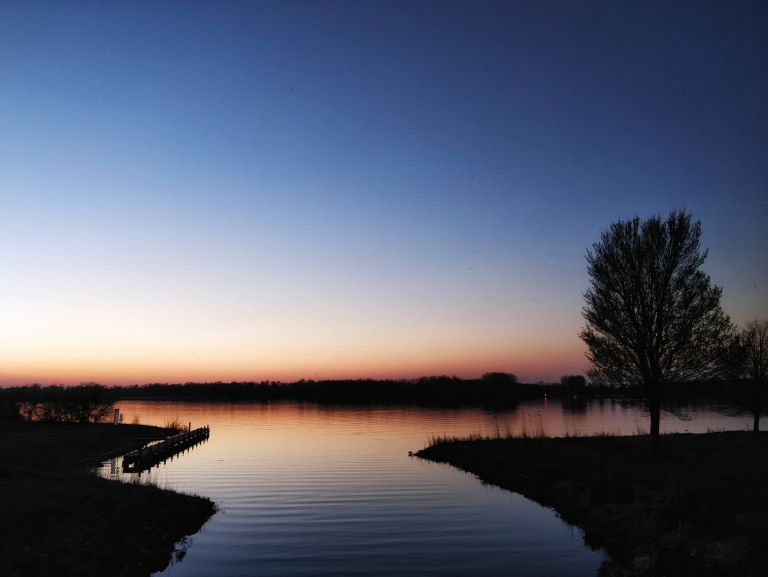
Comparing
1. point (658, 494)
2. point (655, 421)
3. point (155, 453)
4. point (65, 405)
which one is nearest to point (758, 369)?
point (655, 421)

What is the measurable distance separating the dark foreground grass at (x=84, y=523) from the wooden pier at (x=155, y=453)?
442 inches

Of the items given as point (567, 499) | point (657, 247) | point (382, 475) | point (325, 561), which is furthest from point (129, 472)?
point (657, 247)

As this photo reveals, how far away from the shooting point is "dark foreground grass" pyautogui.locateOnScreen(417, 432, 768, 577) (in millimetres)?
14562

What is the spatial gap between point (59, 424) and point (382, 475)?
1606 inches

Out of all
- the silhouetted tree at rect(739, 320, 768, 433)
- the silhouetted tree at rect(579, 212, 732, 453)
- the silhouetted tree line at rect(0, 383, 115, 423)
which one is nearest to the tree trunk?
the silhouetted tree at rect(579, 212, 732, 453)

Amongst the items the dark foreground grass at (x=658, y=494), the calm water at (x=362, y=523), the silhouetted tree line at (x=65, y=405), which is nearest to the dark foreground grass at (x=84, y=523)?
the calm water at (x=362, y=523)

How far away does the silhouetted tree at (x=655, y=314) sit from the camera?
30172mm

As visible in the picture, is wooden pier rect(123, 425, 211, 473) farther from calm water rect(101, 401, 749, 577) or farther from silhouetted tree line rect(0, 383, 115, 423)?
silhouetted tree line rect(0, 383, 115, 423)

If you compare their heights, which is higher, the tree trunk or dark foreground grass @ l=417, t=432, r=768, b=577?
the tree trunk

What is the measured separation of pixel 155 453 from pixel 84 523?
97.2 feet

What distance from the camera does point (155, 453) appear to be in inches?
1740

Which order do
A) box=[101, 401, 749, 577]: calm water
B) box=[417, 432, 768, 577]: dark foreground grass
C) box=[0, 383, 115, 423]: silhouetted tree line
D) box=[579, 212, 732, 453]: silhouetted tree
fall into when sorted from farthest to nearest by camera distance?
1. box=[0, 383, 115, 423]: silhouetted tree line
2. box=[579, 212, 732, 453]: silhouetted tree
3. box=[101, 401, 749, 577]: calm water
4. box=[417, 432, 768, 577]: dark foreground grass

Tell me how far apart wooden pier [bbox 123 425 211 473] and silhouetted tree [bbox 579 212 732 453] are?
31913 millimetres

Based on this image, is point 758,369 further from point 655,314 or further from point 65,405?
point 65,405
